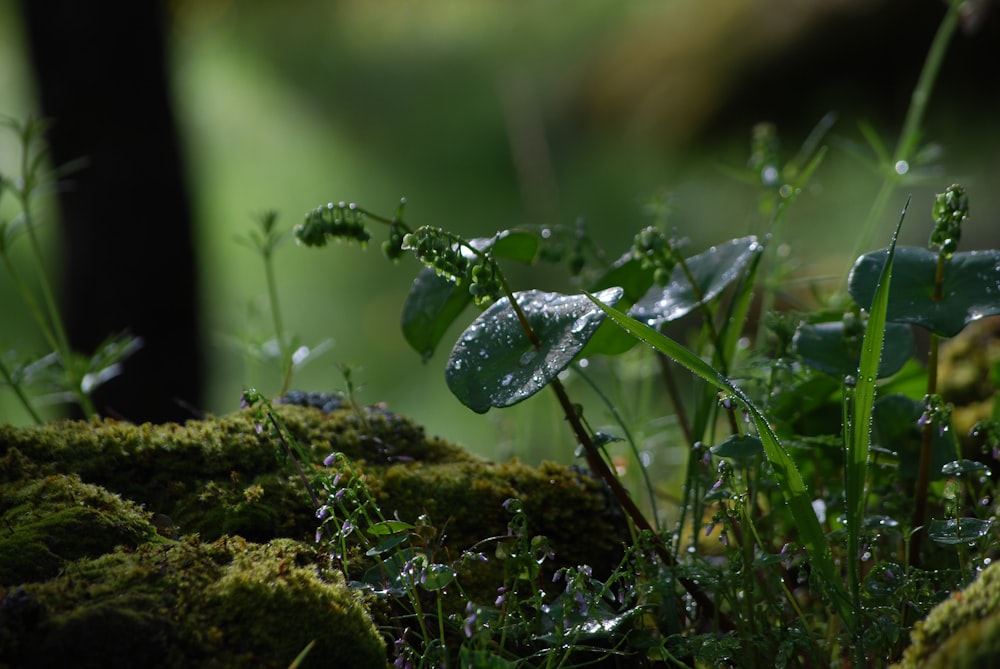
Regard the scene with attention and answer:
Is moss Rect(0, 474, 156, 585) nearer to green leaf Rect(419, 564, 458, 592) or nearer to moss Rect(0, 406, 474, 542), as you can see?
moss Rect(0, 406, 474, 542)

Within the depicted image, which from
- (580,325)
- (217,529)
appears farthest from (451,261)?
(217,529)

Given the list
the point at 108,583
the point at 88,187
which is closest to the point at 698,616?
the point at 108,583

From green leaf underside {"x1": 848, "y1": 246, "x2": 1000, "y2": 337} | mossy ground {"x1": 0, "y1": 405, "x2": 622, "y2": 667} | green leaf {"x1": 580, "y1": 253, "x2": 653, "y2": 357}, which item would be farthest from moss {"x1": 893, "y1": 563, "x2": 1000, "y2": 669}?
green leaf {"x1": 580, "y1": 253, "x2": 653, "y2": 357}

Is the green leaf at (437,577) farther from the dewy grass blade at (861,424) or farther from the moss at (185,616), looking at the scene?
the dewy grass blade at (861,424)

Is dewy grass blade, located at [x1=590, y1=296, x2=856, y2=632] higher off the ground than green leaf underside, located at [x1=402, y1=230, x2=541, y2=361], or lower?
lower

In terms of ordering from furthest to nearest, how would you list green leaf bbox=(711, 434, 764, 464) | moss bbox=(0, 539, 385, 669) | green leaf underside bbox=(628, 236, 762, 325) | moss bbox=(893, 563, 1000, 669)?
green leaf underside bbox=(628, 236, 762, 325)
green leaf bbox=(711, 434, 764, 464)
moss bbox=(0, 539, 385, 669)
moss bbox=(893, 563, 1000, 669)

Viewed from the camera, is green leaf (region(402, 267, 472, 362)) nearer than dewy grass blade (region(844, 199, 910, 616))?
No

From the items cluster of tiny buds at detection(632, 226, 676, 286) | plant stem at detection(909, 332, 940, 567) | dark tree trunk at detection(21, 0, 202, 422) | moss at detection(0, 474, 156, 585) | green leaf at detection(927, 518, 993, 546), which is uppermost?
dark tree trunk at detection(21, 0, 202, 422)

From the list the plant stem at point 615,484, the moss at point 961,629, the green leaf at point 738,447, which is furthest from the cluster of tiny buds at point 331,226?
the moss at point 961,629
